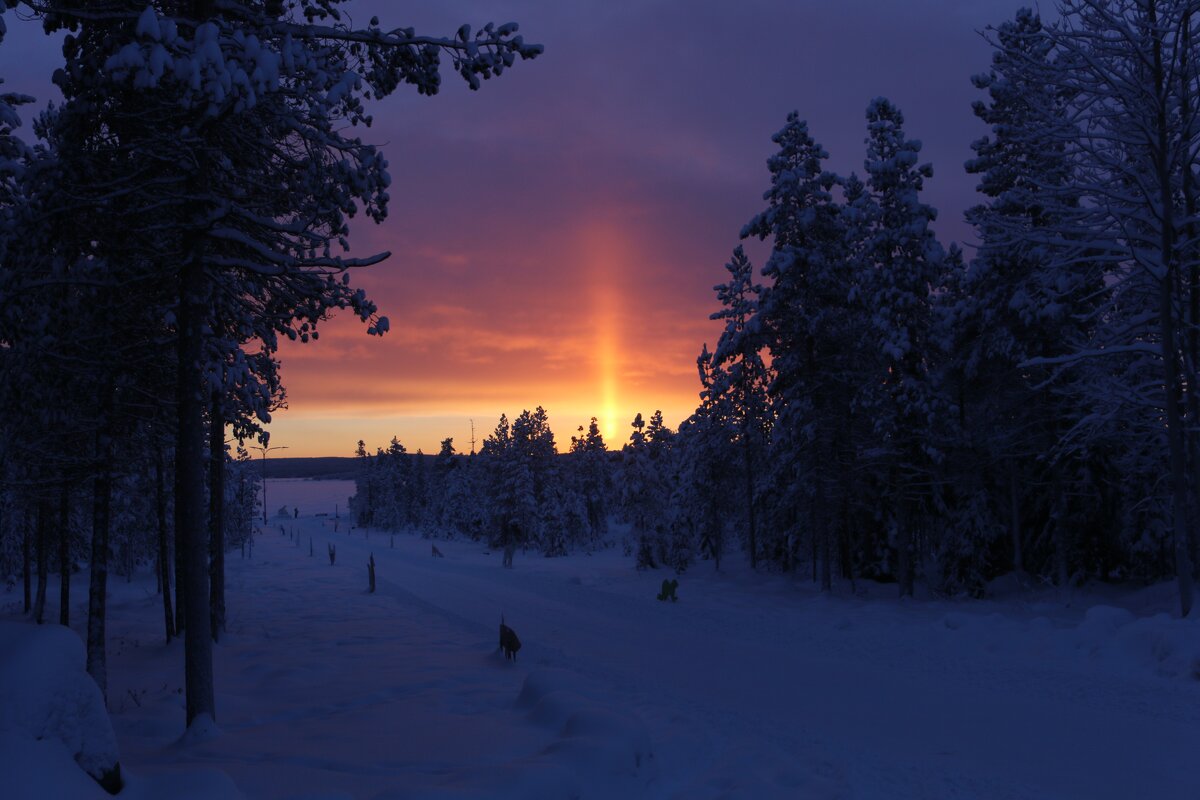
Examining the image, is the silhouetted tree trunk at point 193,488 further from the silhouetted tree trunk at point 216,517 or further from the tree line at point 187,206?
the silhouetted tree trunk at point 216,517

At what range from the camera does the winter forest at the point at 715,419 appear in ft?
25.3

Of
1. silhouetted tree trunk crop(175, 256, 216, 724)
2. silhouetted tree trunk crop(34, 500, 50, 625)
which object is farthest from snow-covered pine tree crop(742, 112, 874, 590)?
silhouetted tree trunk crop(34, 500, 50, 625)

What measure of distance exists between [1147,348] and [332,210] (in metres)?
15.9

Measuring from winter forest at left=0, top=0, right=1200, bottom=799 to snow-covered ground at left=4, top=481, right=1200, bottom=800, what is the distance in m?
0.08

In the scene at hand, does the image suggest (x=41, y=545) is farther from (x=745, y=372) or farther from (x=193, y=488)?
(x=745, y=372)

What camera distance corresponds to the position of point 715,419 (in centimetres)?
3450

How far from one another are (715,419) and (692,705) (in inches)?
958

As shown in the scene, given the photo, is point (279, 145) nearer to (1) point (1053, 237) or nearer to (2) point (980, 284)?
(1) point (1053, 237)

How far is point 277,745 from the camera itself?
842cm

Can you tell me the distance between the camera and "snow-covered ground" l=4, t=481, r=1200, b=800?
7395 mm

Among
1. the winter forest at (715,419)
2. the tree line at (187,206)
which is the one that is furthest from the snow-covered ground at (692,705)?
the tree line at (187,206)

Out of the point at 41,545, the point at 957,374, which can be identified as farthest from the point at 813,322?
the point at 41,545

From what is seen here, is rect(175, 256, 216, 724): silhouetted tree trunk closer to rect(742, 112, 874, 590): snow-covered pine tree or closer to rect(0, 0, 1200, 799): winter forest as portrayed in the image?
rect(0, 0, 1200, 799): winter forest

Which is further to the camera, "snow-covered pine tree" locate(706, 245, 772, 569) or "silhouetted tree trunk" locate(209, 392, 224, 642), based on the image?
"snow-covered pine tree" locate(706, 245, 772, 569)
